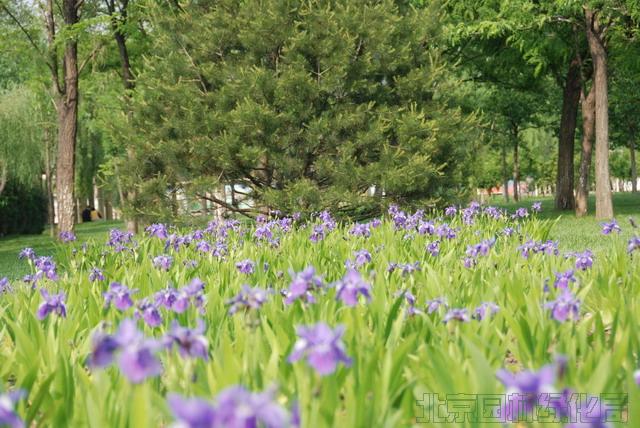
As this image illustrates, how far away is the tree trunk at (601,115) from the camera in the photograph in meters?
13.3

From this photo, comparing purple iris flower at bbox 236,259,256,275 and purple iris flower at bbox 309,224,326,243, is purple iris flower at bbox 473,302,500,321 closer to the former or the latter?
purple iris flower at bbox 236,259,256,275

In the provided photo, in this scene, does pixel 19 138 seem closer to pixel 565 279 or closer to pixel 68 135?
pixel 68 135

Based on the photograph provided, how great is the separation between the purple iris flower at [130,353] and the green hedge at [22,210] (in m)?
23.1

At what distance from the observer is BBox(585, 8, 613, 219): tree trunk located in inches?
525

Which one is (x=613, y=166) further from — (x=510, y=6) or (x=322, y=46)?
(x=322, y=46)

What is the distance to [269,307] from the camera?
317cm

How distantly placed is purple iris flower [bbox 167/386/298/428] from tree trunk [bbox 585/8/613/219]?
13712 mm

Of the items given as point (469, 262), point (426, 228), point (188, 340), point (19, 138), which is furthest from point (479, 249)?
point (19, 138)

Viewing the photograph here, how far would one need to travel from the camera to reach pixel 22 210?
24516 mm

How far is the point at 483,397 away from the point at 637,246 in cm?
265

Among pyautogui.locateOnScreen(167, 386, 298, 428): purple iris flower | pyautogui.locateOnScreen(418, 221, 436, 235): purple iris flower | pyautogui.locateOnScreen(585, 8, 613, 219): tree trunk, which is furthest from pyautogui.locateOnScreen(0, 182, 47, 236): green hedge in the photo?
pyautogui.locateOnScreen(167, 386, 298, 428): purple iris flower

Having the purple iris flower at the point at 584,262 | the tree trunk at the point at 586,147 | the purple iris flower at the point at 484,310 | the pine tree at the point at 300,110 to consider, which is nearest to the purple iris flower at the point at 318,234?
the purple iris flower at the point at 584,262

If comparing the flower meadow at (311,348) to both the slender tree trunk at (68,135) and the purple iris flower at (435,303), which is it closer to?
the purple iris flower at (435,303)

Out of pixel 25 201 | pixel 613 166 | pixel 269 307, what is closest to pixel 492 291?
pixel 269 307
